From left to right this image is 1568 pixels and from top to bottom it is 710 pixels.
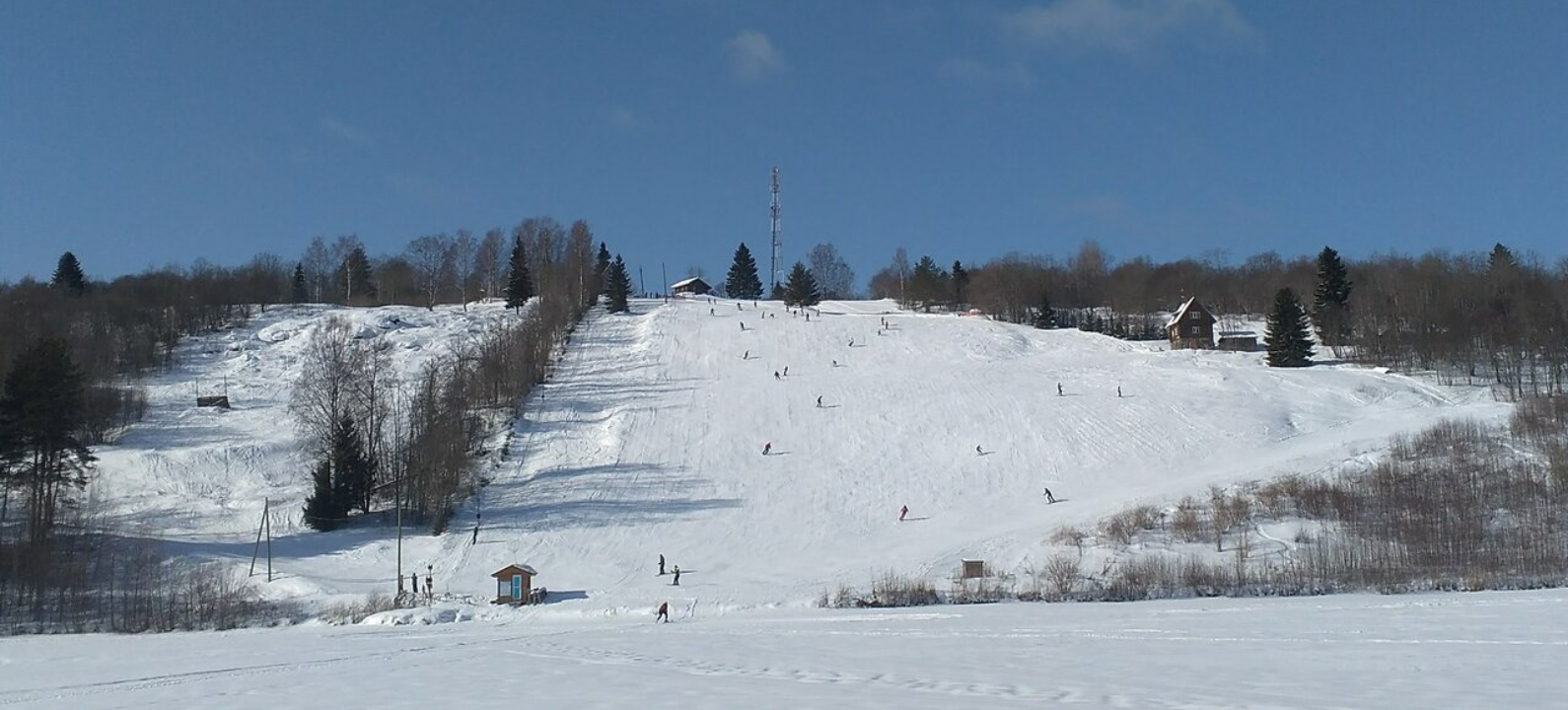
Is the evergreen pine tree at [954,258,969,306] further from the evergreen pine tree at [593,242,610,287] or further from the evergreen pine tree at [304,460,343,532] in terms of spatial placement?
the evergreen pine tree at [304,460,343,532]

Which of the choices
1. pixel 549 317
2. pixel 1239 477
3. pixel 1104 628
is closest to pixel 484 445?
pixel 549 317

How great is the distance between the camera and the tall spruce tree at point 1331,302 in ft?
236

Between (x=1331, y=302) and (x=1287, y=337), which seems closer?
(x=1287, y=337)

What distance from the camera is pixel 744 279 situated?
448ft

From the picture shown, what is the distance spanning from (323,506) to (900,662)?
36553 mm

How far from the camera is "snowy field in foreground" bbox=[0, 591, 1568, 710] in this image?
464 inches

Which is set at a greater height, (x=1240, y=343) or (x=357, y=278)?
(x=357, y=278)

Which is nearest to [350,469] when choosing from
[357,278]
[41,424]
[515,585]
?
[41,424]

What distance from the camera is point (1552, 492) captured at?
125ft

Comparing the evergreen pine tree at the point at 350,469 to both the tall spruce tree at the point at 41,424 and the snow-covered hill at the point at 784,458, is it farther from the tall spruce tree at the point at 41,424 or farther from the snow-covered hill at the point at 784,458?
the tall spruce tree at the point at 41,424

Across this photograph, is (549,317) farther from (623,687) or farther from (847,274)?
(847,274)

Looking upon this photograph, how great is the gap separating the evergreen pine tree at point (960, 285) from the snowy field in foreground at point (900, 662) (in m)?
79.8

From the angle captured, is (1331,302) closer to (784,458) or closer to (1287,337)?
(1287,337)

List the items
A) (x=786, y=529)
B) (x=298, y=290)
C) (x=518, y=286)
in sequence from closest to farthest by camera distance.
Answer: (x=786, y=529)
(x=518, y=286)
(x=298, y=290)
